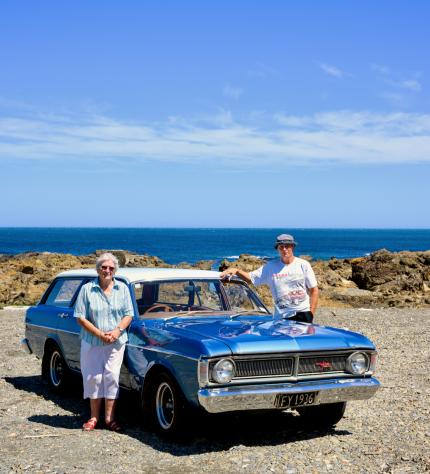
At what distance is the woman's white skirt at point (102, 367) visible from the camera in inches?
278

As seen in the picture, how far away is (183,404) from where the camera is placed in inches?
252

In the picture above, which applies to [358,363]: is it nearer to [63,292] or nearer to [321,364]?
[321,364]

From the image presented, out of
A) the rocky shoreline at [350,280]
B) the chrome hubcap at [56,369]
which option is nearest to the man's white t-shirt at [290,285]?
the chrome hubcap at [56,369]

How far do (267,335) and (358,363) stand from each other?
3.00ft

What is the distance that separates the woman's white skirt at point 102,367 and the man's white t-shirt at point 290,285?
194 cm

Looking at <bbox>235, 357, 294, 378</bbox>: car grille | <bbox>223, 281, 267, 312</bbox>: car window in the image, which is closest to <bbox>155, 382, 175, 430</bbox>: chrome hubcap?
<bbox>235, 357, 294, 378</bbox>: car grille

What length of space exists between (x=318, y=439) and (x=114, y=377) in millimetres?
2008

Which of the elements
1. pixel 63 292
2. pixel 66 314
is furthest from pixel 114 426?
pixel 63 292

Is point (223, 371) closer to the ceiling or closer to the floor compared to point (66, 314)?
closer to the floor

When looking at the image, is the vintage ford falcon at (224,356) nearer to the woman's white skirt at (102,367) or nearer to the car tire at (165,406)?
the car tire at (165,406)

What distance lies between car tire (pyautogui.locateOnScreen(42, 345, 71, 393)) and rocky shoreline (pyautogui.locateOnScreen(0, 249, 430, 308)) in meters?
12.7

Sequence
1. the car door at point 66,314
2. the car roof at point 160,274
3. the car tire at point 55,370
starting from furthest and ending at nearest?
the car tire at point 55,370
the car door at point 66,314
the car roof at point 160,274

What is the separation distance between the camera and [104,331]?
6.97m

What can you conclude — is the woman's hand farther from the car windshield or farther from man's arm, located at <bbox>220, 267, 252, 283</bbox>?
man's arm, located at <bbox>220, 267, 252, 283</bbox>
